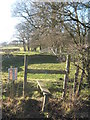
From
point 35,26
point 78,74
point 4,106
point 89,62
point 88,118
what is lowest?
point 88,118

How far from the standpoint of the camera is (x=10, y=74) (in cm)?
225

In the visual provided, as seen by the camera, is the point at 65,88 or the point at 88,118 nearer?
the point at 88,118

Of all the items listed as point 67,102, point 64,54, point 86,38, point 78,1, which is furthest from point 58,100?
point 78,1

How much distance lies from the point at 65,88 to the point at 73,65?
35cm

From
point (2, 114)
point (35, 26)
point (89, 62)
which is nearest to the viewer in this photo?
point (2, 114)

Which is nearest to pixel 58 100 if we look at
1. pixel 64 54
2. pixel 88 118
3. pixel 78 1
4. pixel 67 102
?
pixel 67 102

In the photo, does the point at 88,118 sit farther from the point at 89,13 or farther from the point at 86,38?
the point at 89,13

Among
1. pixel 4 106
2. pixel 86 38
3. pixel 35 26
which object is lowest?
pixel 4 106

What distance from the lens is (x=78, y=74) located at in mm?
2348

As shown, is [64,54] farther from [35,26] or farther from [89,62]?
[35,26]

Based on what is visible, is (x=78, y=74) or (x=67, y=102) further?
(x=78, y=74)

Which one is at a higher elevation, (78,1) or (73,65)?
(78,1)

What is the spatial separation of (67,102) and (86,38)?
904 mm

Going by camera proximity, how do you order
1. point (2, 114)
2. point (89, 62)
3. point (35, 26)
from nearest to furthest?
point (2, 114)
point (89, 62)
point (35, 26)
